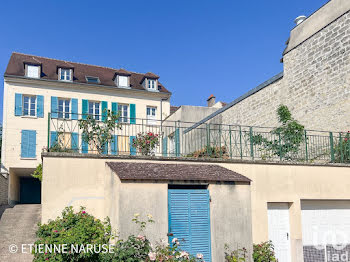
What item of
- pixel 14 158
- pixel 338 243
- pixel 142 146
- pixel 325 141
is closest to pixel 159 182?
pixel 142 146

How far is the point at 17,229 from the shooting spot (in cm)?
1198

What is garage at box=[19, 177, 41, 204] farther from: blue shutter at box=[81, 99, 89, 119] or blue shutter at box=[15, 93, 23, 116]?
blue shutter at box=[81, 99, 89, 119]

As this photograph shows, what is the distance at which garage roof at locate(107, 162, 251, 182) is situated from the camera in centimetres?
802

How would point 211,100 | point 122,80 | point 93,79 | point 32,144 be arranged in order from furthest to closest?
point 211,100 < point 122,80 < point 93,79 < point 32,144

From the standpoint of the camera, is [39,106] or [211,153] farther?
[39,106]

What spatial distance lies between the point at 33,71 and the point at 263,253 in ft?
71.1

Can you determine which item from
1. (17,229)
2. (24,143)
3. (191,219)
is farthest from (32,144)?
(191,219)

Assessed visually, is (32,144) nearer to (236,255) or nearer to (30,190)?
(30,190)

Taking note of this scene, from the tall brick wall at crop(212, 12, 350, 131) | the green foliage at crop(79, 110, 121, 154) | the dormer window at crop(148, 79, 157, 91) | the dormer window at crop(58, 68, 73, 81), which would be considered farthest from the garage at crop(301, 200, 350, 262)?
the dormer window at crop(58, 68, 73, 81)

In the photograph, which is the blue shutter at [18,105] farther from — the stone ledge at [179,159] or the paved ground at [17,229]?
the stone ledge at [179,159]

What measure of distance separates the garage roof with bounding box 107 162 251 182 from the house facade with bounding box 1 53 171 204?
40.4 ft

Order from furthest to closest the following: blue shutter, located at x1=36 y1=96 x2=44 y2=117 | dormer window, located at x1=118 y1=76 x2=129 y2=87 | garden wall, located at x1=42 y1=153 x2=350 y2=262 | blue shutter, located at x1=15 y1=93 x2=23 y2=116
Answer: dormer window, located at x1=118 y1=76 x2=129 y2=87, blue shutter, located at x1=36 y1=96 x2=44 y2=117, blue shutter, located at x1=15 y1=93 x2=23 y2=116, garden wall, located at x1=42 y1=153 x2=350 y2=262

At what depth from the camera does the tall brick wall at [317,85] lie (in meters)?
12.6

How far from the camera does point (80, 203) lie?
Result: 8570 mm
